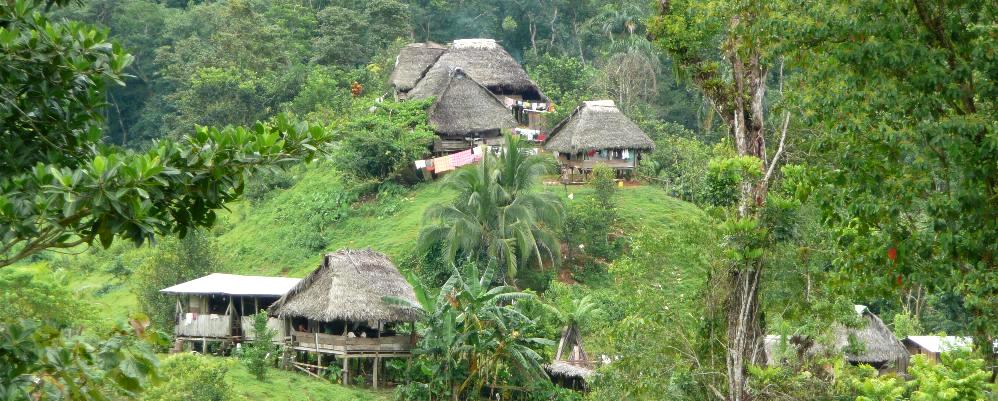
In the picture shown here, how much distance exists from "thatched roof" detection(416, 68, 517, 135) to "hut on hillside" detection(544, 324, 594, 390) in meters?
9.10

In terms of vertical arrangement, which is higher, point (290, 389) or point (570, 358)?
point (570, 358)

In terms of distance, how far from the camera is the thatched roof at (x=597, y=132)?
2836 cm

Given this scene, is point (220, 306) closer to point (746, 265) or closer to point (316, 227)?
point (316, 227)

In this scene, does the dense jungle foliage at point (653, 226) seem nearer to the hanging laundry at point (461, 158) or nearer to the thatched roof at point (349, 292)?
the thatched roof at point (349, 292)

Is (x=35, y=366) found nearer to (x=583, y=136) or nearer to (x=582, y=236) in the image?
(x=582, y=236)

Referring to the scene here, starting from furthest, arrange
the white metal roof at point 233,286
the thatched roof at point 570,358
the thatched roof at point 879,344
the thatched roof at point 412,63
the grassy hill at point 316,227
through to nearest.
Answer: the thatched roof at point 412,63 → the grassy hill at point 316,227 → the white metal roof at point 233,286 → the thatched roof at point 879,344 → the thatched roof at point 570,358

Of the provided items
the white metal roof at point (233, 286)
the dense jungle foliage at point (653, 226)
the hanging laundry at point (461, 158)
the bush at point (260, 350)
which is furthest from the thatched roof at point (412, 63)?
the bush at point (260, 350)

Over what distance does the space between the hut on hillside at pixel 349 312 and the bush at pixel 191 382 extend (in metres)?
3.72

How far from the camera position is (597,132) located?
1122 inches

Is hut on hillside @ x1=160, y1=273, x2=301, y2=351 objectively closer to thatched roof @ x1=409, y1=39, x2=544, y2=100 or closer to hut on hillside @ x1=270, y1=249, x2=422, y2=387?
hut on hillside @ x1=270, y1=249, x2=422, y2=387

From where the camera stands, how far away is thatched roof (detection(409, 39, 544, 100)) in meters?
32.5

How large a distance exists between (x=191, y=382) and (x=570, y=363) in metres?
7.15

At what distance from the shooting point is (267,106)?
118 feet

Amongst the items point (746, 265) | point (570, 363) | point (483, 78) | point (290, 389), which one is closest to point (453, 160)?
point (483, 78)
